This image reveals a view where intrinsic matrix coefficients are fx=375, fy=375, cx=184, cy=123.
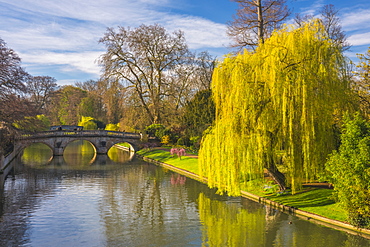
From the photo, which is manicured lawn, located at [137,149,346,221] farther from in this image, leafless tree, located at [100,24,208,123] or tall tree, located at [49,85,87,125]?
tall tree, located at [49,85,87,125]

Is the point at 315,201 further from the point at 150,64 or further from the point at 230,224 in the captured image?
the point at 150,64

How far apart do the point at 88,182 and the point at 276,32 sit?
22252 millimetres

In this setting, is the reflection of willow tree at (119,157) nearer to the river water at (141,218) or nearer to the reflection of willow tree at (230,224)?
the river water at (141,218)

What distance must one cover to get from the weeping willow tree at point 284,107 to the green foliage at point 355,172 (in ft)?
8.87

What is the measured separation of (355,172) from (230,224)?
7.22 meters

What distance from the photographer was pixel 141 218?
74.1ft

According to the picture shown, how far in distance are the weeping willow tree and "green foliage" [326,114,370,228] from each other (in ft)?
8.87

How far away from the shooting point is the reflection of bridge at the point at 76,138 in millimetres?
57466

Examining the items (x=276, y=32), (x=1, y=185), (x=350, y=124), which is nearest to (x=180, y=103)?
(x=1, y=185)

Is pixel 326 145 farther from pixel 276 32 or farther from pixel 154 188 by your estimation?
pixel 154 188

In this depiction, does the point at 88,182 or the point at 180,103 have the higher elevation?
the point at 180,103

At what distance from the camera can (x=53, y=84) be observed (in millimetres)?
99688

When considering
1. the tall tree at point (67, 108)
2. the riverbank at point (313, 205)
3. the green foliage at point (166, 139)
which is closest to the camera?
the riverbank at point (313, 205)

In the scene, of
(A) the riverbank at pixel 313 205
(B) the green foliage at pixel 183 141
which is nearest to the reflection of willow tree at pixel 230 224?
(A) the riverbank at pixel 313 205
